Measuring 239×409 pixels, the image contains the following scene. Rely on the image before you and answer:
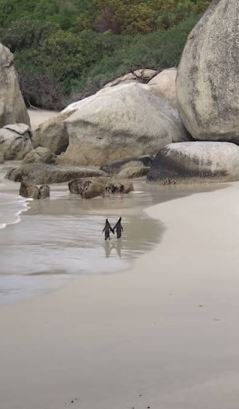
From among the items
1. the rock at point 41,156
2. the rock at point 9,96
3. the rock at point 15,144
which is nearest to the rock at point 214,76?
the rock at point 41,156

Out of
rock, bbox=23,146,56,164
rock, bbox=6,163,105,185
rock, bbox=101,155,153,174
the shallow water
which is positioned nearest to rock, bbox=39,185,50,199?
the shallow water

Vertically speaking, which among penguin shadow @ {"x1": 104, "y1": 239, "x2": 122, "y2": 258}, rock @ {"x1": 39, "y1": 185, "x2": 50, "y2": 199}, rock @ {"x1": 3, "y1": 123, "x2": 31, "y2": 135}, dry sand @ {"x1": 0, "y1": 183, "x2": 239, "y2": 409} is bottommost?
dry sand @ {"x1": 0, "y1": 183, "x2": 239, "y2": 409}

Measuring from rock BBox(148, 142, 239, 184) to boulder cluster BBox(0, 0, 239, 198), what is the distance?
0.06 ft

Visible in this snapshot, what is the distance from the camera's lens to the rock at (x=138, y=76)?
21.7 metres

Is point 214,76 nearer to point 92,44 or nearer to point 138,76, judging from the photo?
point 138,76

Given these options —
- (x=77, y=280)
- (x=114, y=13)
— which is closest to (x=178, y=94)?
(x=77, y=280)

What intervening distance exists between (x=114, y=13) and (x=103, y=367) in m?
32.0

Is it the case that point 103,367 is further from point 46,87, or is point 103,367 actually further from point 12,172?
point 46,87

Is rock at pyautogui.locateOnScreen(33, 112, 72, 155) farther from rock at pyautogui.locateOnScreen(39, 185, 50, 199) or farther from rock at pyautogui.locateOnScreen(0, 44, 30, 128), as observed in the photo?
rock at pyautogui.locateOnScreen(39, 185, 50, 199)

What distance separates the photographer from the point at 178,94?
1475 cm

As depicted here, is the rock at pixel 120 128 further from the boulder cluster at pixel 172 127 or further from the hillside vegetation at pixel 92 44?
the hillside vegetation at pixel 92 44

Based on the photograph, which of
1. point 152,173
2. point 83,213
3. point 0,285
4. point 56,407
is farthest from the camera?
point 152,173

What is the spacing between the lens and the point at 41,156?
53.1ft

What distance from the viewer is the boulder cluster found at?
1256 centimetres
